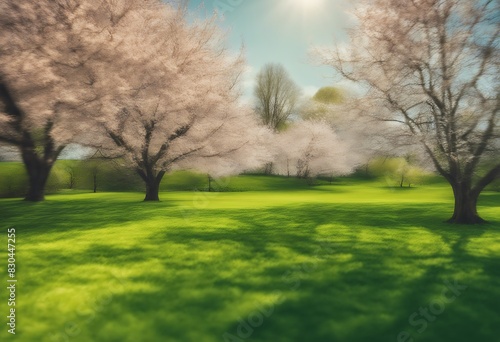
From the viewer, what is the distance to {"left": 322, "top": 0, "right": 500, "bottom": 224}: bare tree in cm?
1488

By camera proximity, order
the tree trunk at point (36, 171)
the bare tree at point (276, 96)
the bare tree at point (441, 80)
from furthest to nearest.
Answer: the bare tree at point (276, 96) < the tree trunk at point (36, 171) < the bare tree at point (441, 80)

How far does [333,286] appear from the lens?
25.2ft

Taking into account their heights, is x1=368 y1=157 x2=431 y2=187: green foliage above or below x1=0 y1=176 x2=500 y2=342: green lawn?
above

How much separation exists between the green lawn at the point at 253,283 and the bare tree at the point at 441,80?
2.96 m

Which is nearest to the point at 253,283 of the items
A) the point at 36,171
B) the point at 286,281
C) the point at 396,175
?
the point at 286,281

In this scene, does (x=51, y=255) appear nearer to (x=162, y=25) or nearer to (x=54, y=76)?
(x=54, y=76)

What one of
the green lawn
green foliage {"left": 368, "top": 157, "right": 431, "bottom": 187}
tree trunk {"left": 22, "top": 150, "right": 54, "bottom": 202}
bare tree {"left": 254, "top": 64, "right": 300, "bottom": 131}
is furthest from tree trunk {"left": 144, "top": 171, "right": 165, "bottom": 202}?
bare tree {"left": 254, "top": 64, "right": 300, "bottom": 131}

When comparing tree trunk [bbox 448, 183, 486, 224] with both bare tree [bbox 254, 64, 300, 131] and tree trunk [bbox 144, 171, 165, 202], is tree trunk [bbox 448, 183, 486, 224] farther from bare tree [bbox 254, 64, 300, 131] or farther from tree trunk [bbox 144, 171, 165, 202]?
bare tree [bbox 254, 64, 300, 131]

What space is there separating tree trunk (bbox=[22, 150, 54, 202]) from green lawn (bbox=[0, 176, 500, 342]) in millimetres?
9574

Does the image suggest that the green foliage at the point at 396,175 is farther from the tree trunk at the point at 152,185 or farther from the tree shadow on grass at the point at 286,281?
the tree shadow on grass at the point at 286,281

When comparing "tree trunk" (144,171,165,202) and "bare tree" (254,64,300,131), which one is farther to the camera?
"bare tree" (254,64,300,131)

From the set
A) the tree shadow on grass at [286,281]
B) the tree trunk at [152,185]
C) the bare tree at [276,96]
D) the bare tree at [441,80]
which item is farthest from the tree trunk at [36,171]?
the bare tree at [276,96]

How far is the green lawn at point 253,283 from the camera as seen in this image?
596 cm

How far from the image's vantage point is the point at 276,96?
69.3m
